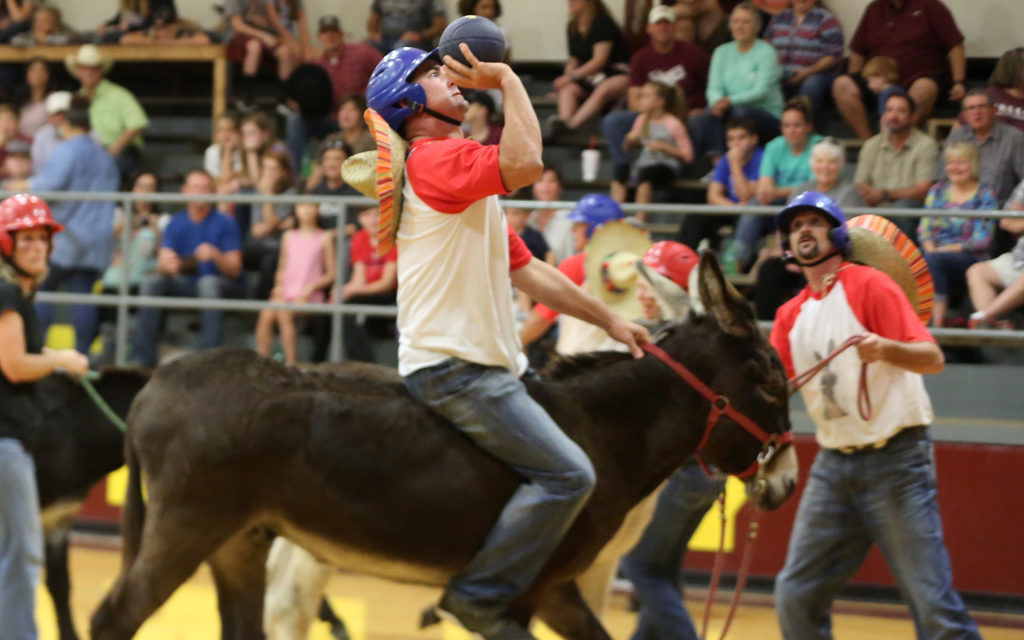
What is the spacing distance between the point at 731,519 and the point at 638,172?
3352mm

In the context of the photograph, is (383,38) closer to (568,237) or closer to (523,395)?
(568,237)

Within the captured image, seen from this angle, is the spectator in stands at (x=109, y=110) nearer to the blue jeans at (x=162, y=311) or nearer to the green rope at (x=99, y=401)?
the blue jeans at (x=162, y=311)

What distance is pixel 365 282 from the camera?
29.3ft

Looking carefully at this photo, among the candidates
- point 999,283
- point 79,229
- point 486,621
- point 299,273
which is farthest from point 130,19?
point 486,621

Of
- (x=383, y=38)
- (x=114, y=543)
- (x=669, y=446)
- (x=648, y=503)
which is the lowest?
(x=114, y=543)

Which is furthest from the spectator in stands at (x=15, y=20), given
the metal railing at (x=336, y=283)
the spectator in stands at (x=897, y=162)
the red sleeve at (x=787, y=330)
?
the red sleeve at (x=787, y=330)

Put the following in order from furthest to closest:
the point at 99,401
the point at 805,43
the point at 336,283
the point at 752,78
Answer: the point at 805,43
the point at 752,78
the point at 336,283
the point at 99,401

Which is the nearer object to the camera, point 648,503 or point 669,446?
point 669,446

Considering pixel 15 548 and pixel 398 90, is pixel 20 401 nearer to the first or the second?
pixel 15 548

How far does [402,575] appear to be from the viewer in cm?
443

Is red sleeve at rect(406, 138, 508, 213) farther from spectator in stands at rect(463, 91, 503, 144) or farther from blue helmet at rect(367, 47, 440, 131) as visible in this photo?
spectator in stands at rect(463, 91, 503, 144)

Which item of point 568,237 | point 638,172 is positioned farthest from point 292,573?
point 638,172

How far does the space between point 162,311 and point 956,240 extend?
18.9ft

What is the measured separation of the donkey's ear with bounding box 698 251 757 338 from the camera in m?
4.51
